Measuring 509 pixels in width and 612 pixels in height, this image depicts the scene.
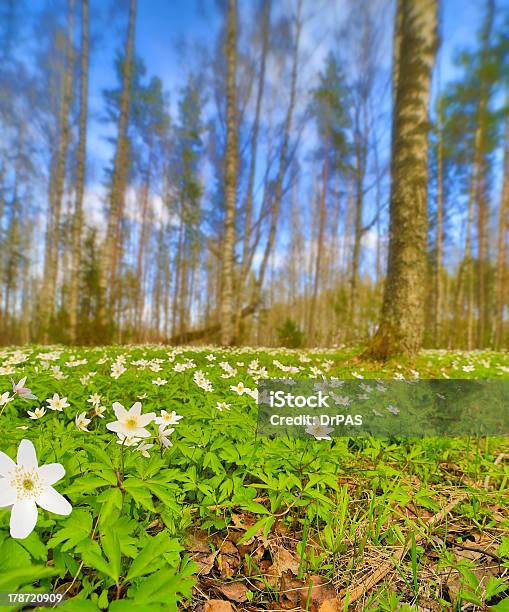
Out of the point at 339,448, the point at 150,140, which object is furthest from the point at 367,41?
the point at 339,448

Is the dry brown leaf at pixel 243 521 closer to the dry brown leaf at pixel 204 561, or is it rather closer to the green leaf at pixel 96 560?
the dry brown leaf at pixel 204 561

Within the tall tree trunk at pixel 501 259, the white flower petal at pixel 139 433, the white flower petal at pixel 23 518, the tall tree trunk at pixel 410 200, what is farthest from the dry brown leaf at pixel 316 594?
the tall tree trunk at pixel 501 259

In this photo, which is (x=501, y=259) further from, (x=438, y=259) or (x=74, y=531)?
(x=74, y=531)

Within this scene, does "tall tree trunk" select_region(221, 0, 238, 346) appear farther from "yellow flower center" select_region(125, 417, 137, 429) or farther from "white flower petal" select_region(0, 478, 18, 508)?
"white flower petal" select_region(0, 478, 18, 508)

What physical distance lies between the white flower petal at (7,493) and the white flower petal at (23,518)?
0.06ft

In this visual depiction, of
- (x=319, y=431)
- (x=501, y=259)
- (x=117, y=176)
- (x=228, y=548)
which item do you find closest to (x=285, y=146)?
(x=117, y=176)

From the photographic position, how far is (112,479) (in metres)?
0.93

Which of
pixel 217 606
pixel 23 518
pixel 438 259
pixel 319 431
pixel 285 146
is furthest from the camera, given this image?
pixel 285 146

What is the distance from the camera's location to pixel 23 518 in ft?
2.35

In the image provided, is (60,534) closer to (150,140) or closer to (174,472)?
(174,472)

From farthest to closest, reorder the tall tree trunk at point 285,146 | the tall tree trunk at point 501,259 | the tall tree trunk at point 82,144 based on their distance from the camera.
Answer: the tall tree trunk at point 285,146, the tall tree trunk at point 501,259, the tall tree trunk at point 82,144

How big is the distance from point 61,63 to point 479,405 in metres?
18.9

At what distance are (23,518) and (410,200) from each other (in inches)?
181

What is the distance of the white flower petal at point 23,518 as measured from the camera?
2.28 feet
